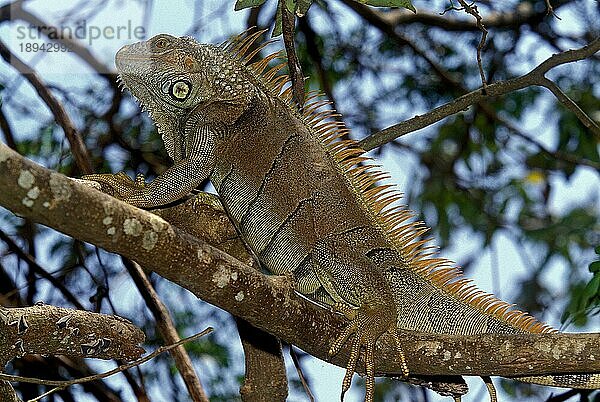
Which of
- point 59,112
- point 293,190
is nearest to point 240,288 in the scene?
point 293,190

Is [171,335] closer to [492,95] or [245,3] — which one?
[245,3]

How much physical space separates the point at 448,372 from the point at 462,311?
60 centimetres

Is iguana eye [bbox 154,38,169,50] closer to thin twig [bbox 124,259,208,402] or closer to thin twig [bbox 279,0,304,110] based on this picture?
thin twig [bbox 279,0,304,110]

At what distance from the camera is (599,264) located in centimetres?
339

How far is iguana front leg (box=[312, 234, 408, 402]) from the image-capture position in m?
2.84

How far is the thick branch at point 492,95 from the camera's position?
3.46 m

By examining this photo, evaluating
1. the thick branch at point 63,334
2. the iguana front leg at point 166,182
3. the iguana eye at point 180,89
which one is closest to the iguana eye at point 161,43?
the iguana eye at point 180,89

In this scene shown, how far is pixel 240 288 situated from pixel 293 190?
3.04ft

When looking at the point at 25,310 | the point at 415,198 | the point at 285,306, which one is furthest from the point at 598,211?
the point at 25,310

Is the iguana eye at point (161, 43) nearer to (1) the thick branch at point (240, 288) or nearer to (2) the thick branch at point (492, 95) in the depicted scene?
(2) the thick branch at point (492, 95)

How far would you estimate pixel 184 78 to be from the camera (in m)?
3.37

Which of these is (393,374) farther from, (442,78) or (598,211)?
(598,211)

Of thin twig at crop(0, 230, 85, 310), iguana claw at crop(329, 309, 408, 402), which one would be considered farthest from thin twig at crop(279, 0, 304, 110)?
thin twig at crop(0, 230, 85, 310)

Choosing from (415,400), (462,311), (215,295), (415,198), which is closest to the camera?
(215,295)
